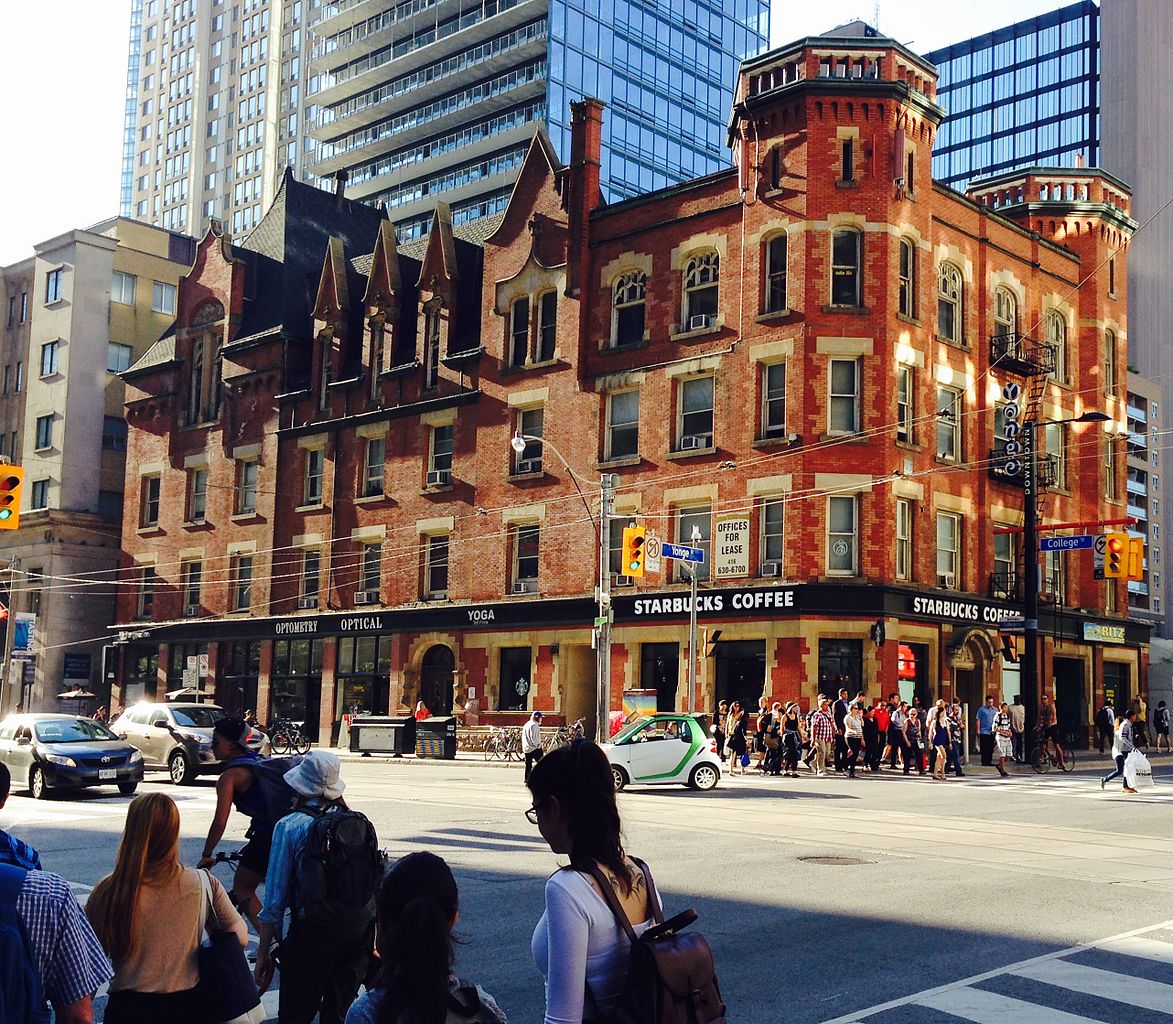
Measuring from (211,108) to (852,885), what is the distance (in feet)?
442

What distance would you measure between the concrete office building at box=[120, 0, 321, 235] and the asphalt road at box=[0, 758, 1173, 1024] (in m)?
111

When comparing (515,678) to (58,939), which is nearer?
(58,939)

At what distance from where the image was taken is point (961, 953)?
33.8ft

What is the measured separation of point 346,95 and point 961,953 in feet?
335

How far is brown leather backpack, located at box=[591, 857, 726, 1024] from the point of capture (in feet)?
13.4

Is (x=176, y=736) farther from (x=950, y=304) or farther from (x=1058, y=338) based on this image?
(x=1058, y=338)

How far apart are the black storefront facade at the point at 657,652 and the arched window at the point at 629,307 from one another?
8415 mm

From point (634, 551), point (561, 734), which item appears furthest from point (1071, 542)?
point (561, 734)

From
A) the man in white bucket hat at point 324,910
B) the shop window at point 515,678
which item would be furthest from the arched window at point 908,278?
the man in white bucket hat at point 324,910

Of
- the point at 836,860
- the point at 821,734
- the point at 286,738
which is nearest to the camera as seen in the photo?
the point at 836,860

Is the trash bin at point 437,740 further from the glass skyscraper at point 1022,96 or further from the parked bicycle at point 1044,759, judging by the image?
the glass skyscraper at point 1022,96

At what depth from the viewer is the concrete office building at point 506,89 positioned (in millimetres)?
87812

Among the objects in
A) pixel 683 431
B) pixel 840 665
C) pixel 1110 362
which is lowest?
pixel 840 665

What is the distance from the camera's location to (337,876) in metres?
6.50
